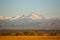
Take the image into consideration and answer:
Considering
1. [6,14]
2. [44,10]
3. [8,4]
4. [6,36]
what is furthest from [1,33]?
[44,10]

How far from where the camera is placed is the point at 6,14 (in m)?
2.19

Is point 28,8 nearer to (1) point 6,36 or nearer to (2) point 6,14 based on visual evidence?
(2) point 6,14

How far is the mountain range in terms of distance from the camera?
2156 millimetres

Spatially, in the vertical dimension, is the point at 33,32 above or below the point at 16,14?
below

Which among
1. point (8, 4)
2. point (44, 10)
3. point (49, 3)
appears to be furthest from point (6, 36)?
point (49, 3)

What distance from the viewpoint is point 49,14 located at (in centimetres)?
217

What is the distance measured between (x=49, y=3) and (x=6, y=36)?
2.84 feet

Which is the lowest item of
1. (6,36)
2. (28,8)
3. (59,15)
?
(6,36)

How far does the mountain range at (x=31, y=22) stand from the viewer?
7.07 ft

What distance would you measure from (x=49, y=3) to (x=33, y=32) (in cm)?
53

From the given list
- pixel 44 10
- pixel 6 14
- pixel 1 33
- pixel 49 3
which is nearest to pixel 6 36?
pixel 1 33

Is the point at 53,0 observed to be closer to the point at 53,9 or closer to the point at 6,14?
the point at 53,9

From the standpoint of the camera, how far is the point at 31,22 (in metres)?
2.17

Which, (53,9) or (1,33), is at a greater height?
(53,9)
